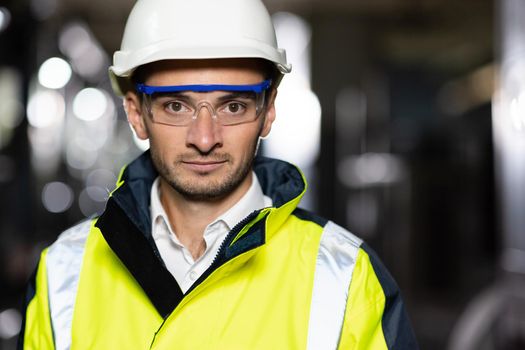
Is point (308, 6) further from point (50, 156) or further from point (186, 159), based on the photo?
point (186, 159)

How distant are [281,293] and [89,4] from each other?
6.14 m

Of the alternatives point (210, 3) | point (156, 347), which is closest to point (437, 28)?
point (210, 3)

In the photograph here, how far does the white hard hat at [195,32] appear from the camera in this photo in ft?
5.01

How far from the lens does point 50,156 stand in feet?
16.7

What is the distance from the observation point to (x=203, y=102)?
1500mm

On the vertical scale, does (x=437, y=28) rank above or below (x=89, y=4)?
below

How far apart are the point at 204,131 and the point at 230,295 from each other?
343mm

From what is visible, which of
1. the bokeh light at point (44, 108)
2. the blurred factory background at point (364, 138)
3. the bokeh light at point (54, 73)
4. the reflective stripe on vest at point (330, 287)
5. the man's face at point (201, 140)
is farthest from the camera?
the bokeh light at point (54, 73)

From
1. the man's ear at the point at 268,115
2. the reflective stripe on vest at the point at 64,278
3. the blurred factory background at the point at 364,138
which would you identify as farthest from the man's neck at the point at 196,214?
the blurred factory background at the point at 364,138

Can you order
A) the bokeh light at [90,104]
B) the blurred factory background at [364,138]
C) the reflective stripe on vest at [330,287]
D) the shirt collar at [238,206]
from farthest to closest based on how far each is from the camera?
the bokeh light at [90,104] < the blurred factory background at [364,138] < the shirt collar at [238,206] < the reflective stripe on vest at [330,287]

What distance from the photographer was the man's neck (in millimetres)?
1630

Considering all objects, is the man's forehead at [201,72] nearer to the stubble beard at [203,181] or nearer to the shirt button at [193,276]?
the stubble beard at [203,181]

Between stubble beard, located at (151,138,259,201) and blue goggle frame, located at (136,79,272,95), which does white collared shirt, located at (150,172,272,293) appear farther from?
blue goggle frame, located at (136,79,272,95)

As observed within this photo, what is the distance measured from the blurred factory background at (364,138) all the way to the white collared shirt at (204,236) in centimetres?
145
